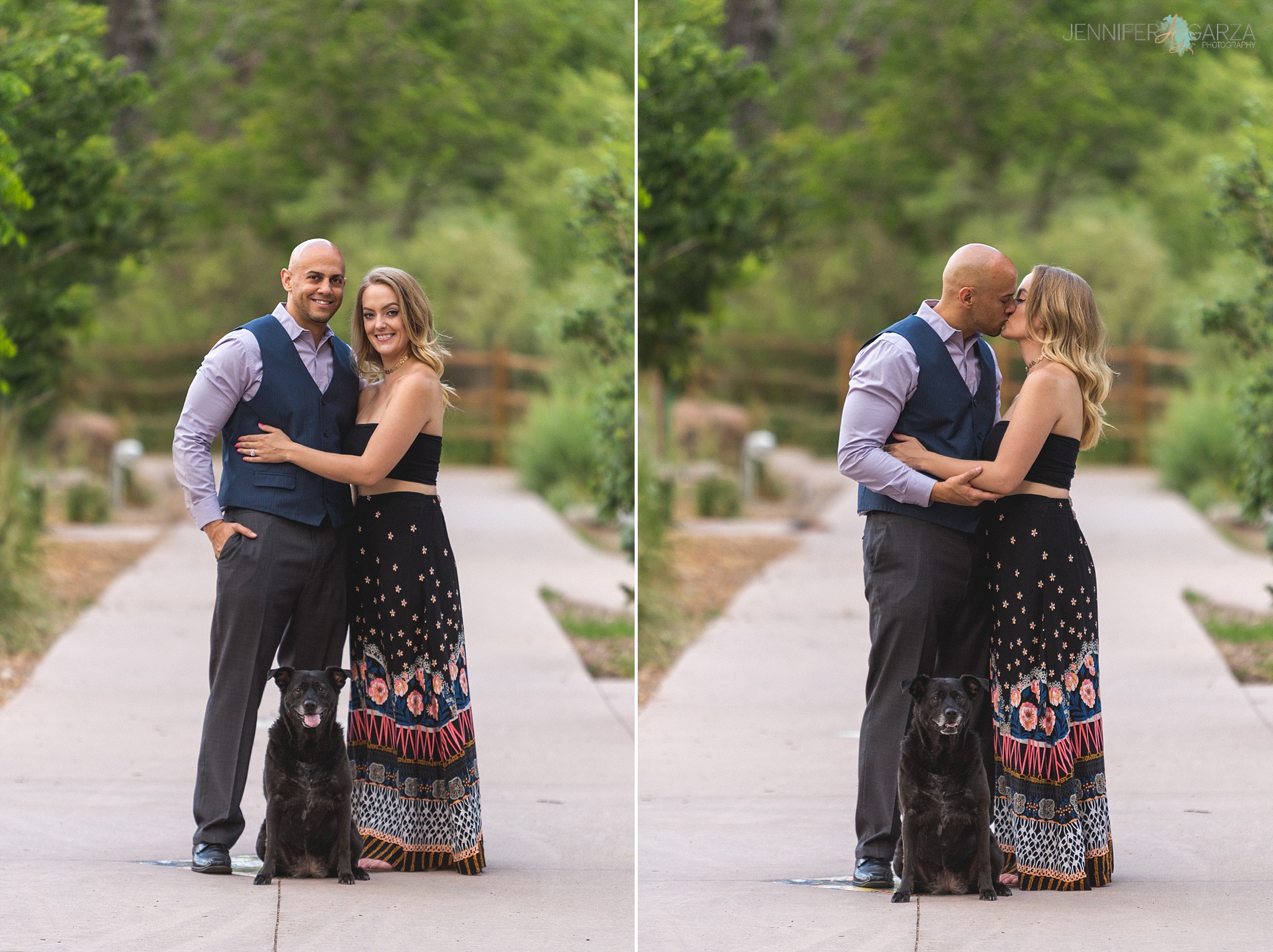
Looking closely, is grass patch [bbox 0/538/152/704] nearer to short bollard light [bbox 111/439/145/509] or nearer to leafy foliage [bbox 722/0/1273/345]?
short bollard light [bbox 111/439/145/509]

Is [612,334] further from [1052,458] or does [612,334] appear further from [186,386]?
[186,386]

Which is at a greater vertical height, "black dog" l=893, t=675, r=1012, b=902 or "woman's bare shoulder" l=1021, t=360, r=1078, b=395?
"woman's bare shoulder" l=1021, t=360, r=1078, b=395

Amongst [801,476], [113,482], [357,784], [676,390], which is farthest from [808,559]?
[357,784]

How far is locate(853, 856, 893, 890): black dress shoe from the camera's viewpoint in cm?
436

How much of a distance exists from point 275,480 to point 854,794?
2.59 metres

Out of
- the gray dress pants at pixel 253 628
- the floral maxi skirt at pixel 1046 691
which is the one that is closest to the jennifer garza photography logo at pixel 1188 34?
the floral maxi skirt at pixel 1046 691

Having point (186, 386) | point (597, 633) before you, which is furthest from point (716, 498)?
point (186, 386)

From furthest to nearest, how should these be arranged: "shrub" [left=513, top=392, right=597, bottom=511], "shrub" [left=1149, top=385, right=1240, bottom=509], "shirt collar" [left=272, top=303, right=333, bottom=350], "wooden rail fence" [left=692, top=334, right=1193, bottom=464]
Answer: "wooden rail fence" [left=692, top=334, right=1193, bottom=464]
"shrub" [left=1149, top=385, right=1240, bottom=509]
"shrub" [left=513, top=392, right=597, bottom=511]
"shirt collar" [left=272, top=303, right=333, bottom=350]

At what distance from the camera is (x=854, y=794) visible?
5.73 m

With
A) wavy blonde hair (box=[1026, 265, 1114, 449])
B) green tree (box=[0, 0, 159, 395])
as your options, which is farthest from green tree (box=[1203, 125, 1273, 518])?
green tree (box=[0, 0, 159, 395])

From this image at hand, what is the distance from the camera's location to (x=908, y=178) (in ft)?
60.7

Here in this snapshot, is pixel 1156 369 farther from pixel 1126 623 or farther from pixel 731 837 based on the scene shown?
pixel 731 837

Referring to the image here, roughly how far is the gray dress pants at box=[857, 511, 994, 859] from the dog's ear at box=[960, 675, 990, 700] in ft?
0.31

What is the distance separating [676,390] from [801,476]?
4.70m
